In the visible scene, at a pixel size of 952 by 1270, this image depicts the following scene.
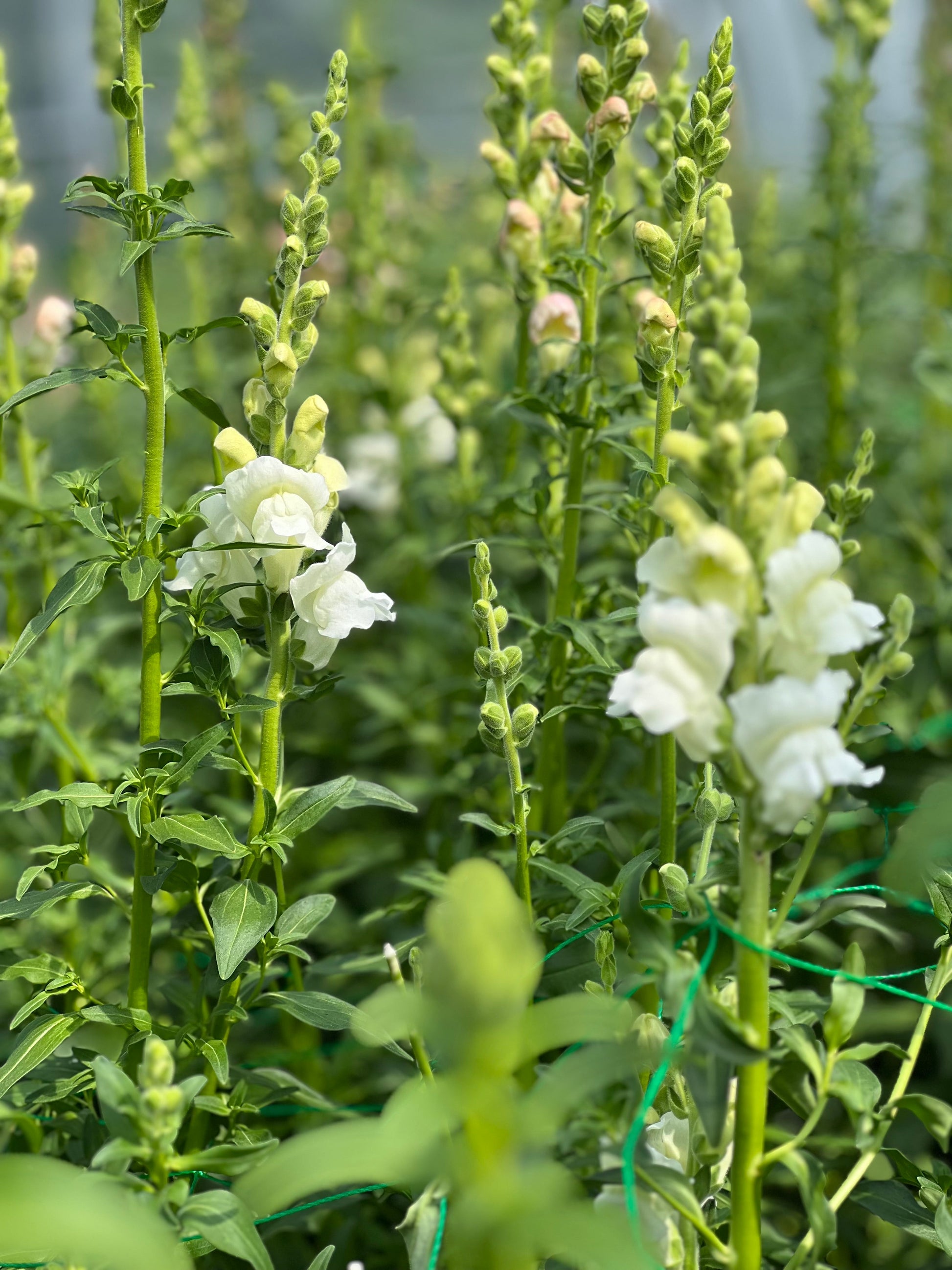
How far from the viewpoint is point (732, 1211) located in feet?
3.43

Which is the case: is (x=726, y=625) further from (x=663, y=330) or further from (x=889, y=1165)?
(x=889, y=1165)

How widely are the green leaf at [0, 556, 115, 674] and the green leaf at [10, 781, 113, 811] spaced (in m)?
0.15

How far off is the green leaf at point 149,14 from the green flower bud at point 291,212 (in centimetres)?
24

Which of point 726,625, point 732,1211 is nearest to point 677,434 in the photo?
point 726,625

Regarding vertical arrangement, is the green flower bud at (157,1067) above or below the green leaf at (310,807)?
below

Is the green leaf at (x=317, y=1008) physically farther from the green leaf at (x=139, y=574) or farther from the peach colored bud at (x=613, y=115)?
the peach colored bud at (x=613, y=115)

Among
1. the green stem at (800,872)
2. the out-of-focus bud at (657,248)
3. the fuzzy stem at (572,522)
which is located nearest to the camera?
the green stem at (800,872)

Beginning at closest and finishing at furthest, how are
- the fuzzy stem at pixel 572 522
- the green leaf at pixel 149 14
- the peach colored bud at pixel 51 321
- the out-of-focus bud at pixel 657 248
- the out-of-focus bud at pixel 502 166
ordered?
the green leaf at pixel 149 14, the out-of-focus bud at pixel 657 248, the fuzzy stem at pixel 572 522, the out-of-focus bud at pixel 502 166, the peach colored bud at pixel 51 321

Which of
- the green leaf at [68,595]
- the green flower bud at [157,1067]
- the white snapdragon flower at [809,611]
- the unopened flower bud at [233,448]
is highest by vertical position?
the unopened flower bud at [233,448]

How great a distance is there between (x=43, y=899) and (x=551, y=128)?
4.35 ft

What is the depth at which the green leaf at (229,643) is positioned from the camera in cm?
126

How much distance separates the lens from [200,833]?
1.29 m

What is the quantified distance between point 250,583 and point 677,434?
558 mm

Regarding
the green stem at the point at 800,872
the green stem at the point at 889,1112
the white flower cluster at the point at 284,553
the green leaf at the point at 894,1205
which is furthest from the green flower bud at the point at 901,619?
the green leaf at the point at 894,1205
